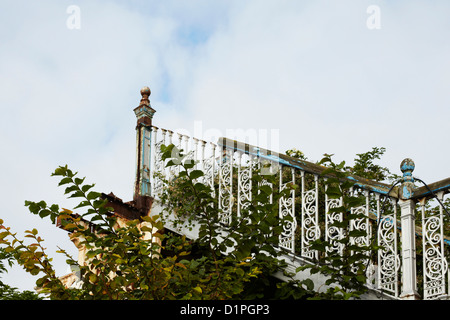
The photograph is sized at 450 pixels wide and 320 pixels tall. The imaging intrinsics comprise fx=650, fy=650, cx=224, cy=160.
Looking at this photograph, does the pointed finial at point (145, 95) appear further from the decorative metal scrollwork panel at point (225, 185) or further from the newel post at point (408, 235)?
the newel post at point (408, 235)

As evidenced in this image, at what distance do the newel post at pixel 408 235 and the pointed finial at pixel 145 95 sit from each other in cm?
455

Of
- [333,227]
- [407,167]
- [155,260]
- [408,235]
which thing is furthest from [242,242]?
[407,167]

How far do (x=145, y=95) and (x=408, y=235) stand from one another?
508cm

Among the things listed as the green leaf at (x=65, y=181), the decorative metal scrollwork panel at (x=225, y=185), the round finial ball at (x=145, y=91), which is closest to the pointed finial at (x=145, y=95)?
the round finial ball at (x=145, y=91)

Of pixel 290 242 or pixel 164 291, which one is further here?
pixel 290 242

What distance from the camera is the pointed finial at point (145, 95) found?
9891 millimetres

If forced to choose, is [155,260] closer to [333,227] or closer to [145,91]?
[333,227]

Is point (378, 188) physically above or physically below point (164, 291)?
above

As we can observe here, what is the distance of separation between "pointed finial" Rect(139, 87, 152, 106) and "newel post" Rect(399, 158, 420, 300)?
4.55 meters

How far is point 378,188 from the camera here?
21.7 feet

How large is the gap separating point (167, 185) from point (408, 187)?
12.5ft
